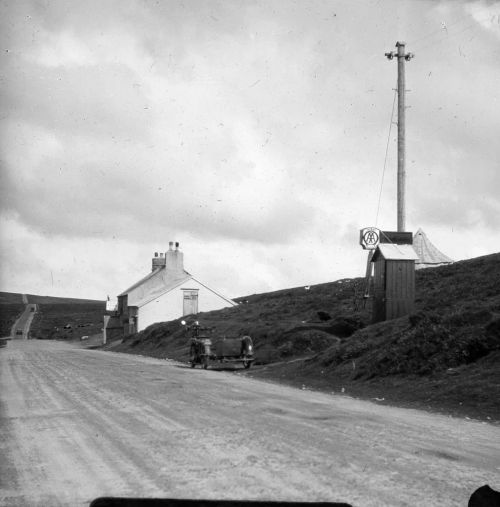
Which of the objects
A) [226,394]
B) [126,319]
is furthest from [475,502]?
[126,319]

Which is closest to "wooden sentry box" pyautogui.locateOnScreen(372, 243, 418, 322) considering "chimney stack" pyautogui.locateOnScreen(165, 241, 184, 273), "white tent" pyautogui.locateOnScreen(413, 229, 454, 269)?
"white tent" pyautogui.locateOnScreen(413, 229, 454, 269)

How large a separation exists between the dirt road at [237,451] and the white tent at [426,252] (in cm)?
4370

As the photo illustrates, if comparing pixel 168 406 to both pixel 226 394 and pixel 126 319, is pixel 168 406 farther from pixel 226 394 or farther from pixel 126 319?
pixel 126 319

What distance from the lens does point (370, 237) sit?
30141mm

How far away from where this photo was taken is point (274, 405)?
47.0ft

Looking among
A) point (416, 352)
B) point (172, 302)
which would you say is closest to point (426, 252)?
point (172, 302)

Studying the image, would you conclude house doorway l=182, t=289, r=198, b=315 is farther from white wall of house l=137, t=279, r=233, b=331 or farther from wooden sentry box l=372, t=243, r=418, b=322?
wooden sentry box l=372, t=243, r=418, b=322

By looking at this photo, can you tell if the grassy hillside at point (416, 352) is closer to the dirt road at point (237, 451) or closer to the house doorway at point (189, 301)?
the dirt road at point (237, 451)

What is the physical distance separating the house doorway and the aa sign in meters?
42.7

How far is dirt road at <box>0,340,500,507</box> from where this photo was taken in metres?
6.64

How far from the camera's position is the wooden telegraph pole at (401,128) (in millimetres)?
33844

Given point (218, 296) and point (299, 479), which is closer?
point (299, 479)

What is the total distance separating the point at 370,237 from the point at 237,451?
22368 millimetres

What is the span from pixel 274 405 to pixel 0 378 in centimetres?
1113
